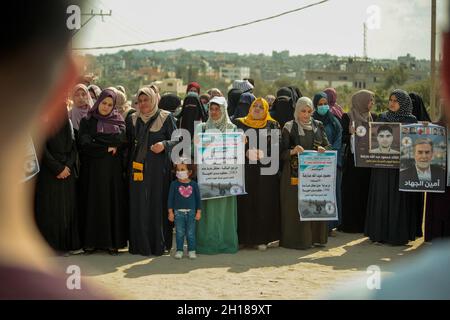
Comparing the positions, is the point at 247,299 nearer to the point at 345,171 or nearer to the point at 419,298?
the point at 419,298

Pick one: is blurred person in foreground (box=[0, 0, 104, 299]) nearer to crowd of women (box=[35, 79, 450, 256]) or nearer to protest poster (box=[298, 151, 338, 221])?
crowd of women (box=[35, 79, 450, 256])

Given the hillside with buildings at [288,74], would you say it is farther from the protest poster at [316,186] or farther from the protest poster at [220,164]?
the protest poster at [316,186]

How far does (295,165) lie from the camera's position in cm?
748

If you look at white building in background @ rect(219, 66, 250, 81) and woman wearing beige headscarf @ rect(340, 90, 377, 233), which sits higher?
white building in background @ rect(219, 66, 250, 81)

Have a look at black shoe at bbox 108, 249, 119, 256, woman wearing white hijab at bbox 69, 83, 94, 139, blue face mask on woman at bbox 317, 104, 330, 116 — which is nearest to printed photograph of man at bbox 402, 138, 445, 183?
blue face mask on woman at bbox 317, 104, 330, 116

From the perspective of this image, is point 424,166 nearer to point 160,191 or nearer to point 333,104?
point 333,104

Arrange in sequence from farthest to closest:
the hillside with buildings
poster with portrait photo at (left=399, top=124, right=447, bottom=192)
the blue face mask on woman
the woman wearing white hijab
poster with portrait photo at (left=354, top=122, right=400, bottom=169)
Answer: the hillside with buildings
the blue face mask on woman
the woman wearing white hijab
poster with portrait photo at (left=354, top=122, right=400, bottom=169)
poster with portrait photo at (left=399, top=124, right=447, bottom=192)

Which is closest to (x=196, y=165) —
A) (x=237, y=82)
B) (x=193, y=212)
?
(x=193, y=212)

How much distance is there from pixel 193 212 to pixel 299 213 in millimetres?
1366

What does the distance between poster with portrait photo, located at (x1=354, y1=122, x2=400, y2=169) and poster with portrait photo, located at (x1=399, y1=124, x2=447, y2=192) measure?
0.16 meters

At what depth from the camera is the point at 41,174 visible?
702 centimetres

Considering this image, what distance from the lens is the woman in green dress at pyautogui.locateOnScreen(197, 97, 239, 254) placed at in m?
7.21

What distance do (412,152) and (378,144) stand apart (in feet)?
1.51

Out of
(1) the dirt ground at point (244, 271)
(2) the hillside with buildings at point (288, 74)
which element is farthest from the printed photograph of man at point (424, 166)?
(2) the hillside with buildings at point (288, 74)
